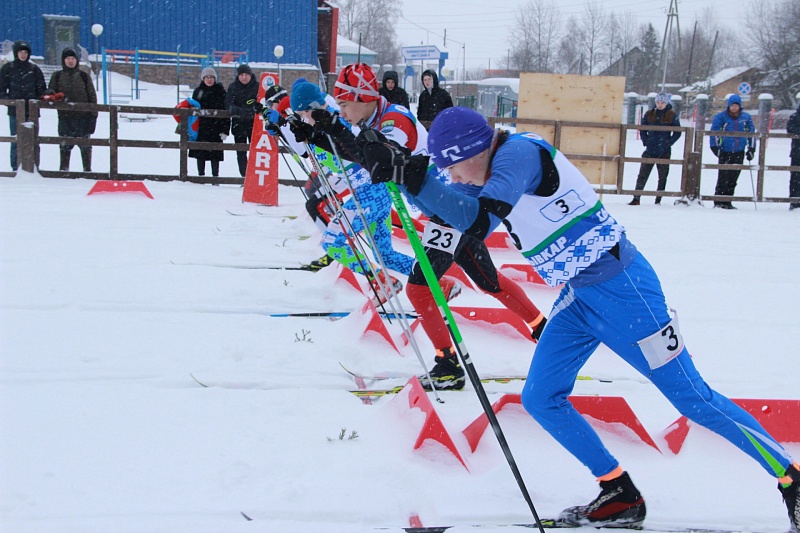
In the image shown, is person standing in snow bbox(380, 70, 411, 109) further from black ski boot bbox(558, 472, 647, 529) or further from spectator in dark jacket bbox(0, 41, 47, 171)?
black ski boot bbox(558, 472, 647, 529)

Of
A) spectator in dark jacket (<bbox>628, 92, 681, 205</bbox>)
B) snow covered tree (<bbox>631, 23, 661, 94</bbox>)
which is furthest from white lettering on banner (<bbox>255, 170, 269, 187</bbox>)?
snow covered tree (<bbox>631, 23, 661, 94</bbox>)

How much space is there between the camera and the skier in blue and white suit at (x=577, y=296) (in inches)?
94.7

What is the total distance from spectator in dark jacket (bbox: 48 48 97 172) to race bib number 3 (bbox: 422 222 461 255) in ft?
28.3

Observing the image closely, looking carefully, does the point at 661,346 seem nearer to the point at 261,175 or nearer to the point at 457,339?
the point at 457,339

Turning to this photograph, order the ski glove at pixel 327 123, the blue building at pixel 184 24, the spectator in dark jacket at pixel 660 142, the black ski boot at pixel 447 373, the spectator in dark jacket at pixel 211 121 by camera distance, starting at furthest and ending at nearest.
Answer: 1. the blue building at pixel 184 24
2. the spectator in dark jacket at pixel 660 142
3. the spectator in dark jacket at pixel 211 121
4. the black ski boot at pixel 447 373
5. the ski glove at pixel 327 123

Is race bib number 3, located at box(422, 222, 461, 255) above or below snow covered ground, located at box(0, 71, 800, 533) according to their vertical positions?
above

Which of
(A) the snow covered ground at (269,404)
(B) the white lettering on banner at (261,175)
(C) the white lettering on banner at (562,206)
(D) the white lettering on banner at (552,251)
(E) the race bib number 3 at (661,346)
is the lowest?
(A) the snow covered ground at (269,404)

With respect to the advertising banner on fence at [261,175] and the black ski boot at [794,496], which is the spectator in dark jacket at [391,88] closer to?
the advertising banner on fence at [261,175]

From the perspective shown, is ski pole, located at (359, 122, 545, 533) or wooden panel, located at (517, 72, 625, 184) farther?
wooden panel, located at (517, 72, 625, 184)

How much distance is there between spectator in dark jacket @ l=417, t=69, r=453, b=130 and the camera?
1143 cm

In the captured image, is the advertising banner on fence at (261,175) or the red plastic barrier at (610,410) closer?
the red plastic barrier at (610,410)

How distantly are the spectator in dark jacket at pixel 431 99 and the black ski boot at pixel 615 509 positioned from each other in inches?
364

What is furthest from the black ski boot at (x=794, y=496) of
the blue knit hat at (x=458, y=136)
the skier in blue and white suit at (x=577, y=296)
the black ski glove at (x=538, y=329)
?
the black ski glove at (x=538, y=329)

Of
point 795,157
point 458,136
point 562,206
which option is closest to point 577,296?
point 562,206
